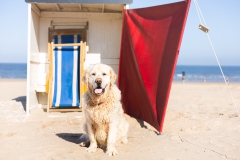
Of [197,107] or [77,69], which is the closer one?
[77,69]

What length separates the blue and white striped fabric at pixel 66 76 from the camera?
700cm

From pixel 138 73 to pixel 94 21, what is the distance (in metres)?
2.61

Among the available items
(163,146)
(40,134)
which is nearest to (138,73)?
(163,146)

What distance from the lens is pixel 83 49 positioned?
7176mm

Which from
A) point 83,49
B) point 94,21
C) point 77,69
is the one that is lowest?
point 77,69

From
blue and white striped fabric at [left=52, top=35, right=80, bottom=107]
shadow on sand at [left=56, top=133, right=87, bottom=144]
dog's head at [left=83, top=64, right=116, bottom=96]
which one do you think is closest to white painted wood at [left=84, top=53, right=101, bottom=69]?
blue and white striped fabric at [left=52, top=35, right=80, bottom=107]

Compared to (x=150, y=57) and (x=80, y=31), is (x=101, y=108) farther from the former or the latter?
(x=80, y=31)

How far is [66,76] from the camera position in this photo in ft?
23.4

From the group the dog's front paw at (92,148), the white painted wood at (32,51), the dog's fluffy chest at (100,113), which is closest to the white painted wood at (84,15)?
the white painted wood at (32,51)

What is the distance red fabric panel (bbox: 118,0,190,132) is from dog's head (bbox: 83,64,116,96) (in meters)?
1.20

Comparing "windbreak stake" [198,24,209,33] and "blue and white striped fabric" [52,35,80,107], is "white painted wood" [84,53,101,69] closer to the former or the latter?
"blue and white striped fabric" [52,35,80,107]

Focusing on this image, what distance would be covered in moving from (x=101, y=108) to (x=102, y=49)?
153 inches

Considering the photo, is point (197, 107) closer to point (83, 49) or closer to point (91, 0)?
point (83, 49)

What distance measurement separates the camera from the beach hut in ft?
16.1
